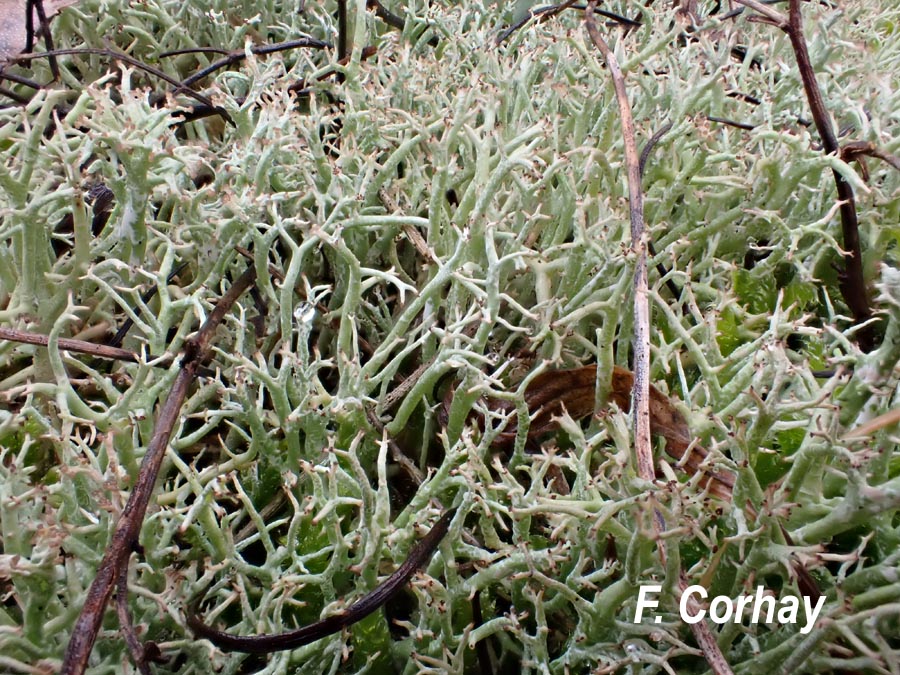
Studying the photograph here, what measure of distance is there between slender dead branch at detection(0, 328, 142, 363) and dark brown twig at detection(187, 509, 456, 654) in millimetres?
287

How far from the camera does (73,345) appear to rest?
78cm

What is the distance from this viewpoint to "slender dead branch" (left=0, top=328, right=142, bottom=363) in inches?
29.9

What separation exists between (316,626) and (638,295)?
413 millimetres

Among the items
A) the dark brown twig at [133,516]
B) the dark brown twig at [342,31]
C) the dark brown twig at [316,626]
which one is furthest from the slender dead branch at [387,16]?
the dark brown twig at [316,626]

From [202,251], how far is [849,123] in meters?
0.91

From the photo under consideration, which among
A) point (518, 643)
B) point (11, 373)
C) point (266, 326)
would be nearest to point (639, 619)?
point (518, 643)

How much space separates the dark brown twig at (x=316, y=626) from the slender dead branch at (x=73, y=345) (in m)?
0.29

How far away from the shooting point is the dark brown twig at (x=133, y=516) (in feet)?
1.88

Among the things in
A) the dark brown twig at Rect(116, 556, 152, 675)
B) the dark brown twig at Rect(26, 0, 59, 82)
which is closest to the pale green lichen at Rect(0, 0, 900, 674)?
the dark brown twig at Rect(116, 556, 152, 675)

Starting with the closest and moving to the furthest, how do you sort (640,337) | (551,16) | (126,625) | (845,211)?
(126,625) → (640,337) → (845,211) → (551,16)

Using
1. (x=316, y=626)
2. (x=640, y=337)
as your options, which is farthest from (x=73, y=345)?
(x=640, y=337)

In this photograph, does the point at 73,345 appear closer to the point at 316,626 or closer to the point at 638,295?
the point at 316,626

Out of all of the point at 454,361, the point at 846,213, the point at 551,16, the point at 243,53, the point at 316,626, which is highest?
the point at 551,16

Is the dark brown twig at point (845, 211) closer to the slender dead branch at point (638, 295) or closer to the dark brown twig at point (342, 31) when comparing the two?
the slender dead branch at point (638, 295)
